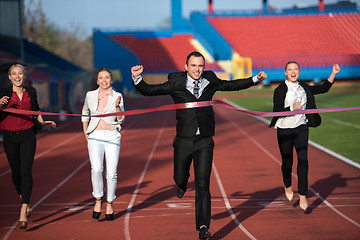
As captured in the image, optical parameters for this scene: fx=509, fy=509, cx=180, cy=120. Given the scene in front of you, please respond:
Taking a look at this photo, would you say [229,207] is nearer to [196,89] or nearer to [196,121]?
[196,121]

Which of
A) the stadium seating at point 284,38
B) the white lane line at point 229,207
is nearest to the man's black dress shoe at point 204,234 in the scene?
the white lane line at point 229,207

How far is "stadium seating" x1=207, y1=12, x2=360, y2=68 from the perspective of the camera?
42531 millimetres

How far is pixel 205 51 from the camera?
5559 centimetres

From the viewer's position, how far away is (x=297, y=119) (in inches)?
268

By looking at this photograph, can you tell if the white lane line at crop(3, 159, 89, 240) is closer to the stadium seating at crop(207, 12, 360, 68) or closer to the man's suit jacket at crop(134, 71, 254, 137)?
the man's suit jacket at crop(134, 71, 254, 137)

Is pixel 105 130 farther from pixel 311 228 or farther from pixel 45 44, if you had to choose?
pixel 45 44

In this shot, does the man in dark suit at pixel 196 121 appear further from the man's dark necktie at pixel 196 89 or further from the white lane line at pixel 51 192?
the white lane line at pixel 51 192

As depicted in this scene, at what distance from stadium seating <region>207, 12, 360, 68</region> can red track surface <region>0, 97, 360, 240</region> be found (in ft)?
96.3

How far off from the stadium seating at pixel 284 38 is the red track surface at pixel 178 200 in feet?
96.3

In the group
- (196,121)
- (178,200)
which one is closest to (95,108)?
(196,121)

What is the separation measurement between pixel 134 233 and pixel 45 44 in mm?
64858

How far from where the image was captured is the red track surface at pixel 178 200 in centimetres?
607

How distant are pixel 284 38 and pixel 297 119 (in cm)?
4144

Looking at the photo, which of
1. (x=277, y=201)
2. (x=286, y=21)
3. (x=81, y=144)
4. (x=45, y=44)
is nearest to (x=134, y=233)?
(x=277, y=201)
